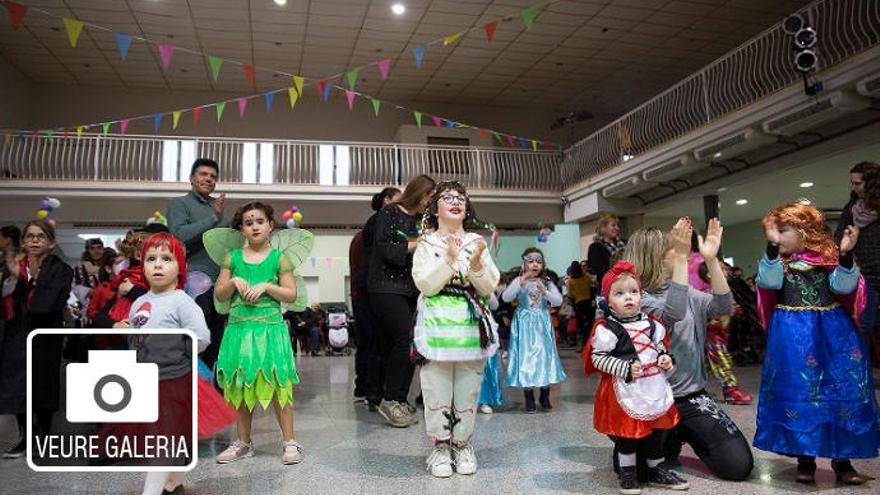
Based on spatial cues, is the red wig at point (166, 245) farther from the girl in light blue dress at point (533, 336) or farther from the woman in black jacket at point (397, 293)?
the girl in light blue dress at point (533, 336)

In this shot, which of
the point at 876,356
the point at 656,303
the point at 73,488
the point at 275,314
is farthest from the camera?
the point at 876,356

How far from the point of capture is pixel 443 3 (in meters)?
10.6

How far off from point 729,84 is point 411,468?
8574 mm

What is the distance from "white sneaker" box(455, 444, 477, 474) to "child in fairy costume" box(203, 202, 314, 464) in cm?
73

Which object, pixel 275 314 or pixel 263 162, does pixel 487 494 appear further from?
pixel 263 162

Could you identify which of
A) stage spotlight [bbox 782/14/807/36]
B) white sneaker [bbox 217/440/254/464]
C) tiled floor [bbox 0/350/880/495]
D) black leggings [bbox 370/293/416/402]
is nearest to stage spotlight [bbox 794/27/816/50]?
stage spotlight [bbox 782/14/807/36]

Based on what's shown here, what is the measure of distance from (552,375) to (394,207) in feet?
5.00

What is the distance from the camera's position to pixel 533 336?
4.25m

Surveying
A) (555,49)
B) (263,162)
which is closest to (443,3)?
(555,49)

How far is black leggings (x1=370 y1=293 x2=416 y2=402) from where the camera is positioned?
3641 mm

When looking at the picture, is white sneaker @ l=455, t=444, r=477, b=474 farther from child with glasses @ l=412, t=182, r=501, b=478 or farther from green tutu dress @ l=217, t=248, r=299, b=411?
green tutu dress @ l=217, t=248, r=299, b=411

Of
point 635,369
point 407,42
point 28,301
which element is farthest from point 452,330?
point 407,42

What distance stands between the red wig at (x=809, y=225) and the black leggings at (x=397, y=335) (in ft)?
6.36

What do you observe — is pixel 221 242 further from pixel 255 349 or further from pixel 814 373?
pixel 814 373
